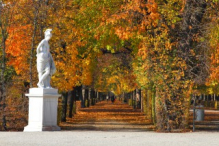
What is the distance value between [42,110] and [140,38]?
239 inches

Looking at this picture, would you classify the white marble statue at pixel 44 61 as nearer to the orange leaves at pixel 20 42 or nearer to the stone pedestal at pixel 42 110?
the stone pedestal at pixel 42 110

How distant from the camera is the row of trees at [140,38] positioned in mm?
24531

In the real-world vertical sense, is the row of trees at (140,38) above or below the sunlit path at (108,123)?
above

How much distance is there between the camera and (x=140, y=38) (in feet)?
83.6

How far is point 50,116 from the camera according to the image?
22.2 metres

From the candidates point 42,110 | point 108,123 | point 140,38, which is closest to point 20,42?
point 140,38

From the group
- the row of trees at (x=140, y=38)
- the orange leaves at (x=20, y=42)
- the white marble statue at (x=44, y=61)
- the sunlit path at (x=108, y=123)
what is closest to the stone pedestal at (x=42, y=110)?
the white marble statue at (x=44, y=61)

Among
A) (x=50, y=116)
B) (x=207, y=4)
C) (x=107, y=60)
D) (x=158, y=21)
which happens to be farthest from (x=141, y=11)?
(x=107, y=60)

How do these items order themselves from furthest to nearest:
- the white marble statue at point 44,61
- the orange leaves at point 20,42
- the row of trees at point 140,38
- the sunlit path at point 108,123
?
the sunlit path at point 108,123 → the orange leaves at point 20,42 → the row of trees at point 140,38 → the white marble statue at point 44,61

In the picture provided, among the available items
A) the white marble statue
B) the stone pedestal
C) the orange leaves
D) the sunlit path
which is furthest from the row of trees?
the stone pedestal

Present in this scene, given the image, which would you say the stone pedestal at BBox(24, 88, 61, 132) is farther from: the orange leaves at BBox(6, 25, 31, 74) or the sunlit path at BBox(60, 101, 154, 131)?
the orange leaves at BBox(6, 25, 31, 74)

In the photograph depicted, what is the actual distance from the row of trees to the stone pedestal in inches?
172

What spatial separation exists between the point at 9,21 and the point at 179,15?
28.6 feet

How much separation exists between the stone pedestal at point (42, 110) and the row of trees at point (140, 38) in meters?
4.36
